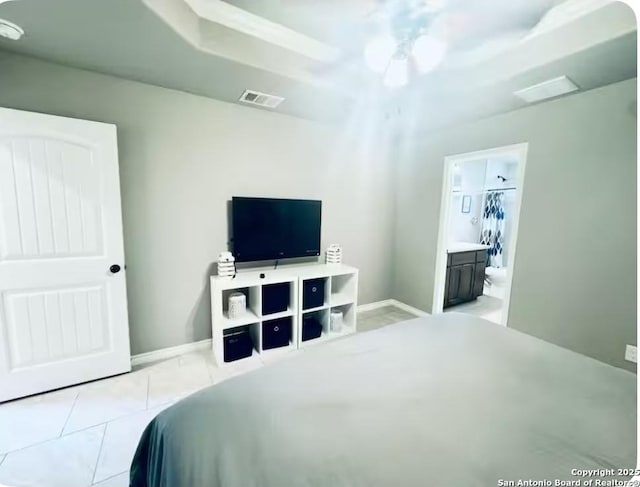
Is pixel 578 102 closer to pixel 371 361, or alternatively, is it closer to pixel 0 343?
pixel 371 361

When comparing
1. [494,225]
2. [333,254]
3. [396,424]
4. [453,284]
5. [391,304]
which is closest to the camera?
[396,424]

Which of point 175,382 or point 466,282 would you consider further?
point 466,282

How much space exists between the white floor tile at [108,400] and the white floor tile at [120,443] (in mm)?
84

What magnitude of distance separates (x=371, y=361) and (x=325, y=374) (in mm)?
246

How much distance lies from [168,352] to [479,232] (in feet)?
19.7

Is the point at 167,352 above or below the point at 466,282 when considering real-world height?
below

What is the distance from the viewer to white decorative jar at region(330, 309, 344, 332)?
3.09 meters

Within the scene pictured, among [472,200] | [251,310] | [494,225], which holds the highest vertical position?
[472,200]

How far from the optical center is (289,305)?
110 inches

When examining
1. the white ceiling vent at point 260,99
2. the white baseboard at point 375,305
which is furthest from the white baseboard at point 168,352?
the white ceiling vent at point 260,99

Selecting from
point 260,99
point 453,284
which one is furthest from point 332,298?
point 260,99

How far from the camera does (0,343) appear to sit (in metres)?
1.88

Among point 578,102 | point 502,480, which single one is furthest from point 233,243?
point 578,102

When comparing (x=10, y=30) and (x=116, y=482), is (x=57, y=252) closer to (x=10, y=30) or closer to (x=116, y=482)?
(x=10, y=30)
